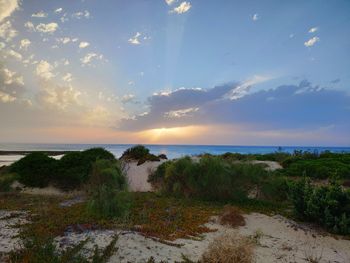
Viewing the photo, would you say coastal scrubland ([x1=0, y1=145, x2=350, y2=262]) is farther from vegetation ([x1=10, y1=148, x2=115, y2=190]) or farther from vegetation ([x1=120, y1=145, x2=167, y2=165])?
vegetation ([x1=120, y1=145, x2=167, y2=165])

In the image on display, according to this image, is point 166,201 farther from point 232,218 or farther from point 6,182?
point 6,182

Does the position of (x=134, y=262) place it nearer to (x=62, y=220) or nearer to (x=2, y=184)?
(x=62, y=220)

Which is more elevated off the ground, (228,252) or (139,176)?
(228,252)

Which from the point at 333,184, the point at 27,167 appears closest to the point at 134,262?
the point at 333,184

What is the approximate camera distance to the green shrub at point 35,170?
16797 millimetres

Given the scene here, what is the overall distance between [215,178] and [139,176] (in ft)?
27.2

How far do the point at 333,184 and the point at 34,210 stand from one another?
32.0 ft

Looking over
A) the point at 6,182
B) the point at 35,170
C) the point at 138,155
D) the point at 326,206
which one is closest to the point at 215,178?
the point at 326,206

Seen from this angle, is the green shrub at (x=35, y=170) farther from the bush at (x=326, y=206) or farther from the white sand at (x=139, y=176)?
the bush at (x=326, y=206)

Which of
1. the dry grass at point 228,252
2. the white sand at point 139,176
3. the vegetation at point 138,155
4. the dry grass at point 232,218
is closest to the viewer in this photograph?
the dry grass at point 228,252

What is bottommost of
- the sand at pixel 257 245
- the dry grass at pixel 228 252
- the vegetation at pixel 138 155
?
the sand at pixel 257 245

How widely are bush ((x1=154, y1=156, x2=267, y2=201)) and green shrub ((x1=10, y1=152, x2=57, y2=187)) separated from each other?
754cm

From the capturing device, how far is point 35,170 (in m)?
17.1

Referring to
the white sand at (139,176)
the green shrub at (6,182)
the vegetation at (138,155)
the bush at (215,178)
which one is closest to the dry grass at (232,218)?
the bush at (215,178)
